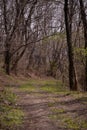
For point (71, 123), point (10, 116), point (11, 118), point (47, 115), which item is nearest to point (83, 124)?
point (71, 123)

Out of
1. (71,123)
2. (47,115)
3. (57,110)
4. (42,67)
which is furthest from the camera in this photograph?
(42,67)

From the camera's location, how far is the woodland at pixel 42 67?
41.9 feet

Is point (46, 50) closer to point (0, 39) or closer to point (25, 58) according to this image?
point (25, 58)

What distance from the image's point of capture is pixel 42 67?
2185 inches

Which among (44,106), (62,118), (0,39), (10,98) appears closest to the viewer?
(62,118)

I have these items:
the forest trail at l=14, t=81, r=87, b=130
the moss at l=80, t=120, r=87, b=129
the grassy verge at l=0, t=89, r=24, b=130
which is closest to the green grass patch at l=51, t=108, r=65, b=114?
the forest trail at l=14, t=81, r=87, b=130

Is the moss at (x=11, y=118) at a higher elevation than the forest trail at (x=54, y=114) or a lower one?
higher

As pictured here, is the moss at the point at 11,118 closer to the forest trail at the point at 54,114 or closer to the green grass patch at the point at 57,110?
the forest trail at the point at 54,114

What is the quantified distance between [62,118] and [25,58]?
38.2 metres

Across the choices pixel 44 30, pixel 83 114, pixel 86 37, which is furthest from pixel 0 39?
pixel 44 30

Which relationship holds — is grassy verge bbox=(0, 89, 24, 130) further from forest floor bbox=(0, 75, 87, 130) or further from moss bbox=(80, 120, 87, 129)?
moss bbox=(80, 120, 87, 129)

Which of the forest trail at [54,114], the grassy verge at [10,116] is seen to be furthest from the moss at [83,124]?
the grassy verge at [10,116]

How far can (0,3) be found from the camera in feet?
110

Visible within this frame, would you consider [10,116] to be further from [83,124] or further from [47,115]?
[83,124]
